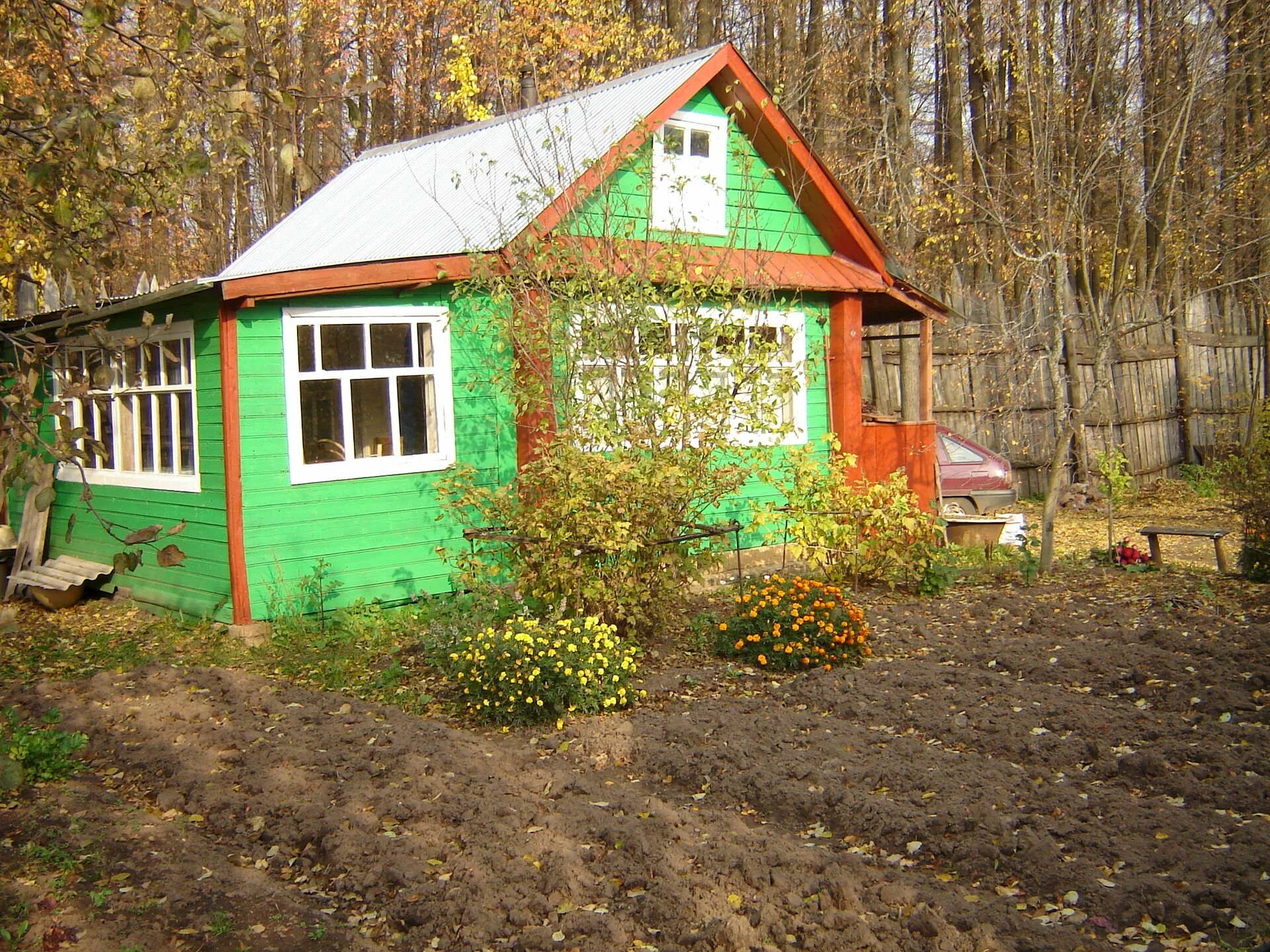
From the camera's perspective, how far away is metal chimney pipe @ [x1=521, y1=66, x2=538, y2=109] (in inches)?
557

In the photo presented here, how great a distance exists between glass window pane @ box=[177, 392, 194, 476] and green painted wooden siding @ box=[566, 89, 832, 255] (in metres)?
3.87

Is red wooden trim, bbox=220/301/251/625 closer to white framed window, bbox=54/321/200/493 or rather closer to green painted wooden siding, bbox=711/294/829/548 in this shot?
white framed window, bbox=54/321/200/493

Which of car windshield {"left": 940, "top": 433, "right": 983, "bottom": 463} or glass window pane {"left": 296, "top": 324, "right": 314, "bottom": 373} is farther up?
glass window pane {"left": 296, "top": 324, "right": 314, "bottom": 373}

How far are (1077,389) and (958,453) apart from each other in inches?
149

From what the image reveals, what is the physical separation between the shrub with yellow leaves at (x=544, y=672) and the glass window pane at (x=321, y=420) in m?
3.14

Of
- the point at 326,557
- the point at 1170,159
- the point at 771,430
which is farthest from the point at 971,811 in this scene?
the point at 1170,159

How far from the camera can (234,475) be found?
907cm

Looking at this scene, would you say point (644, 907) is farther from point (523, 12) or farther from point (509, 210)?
point (523, 12)

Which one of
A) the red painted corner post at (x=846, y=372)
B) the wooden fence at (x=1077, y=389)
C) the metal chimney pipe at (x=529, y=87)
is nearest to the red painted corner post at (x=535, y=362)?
the red painted corner post at (x=846, y=372)

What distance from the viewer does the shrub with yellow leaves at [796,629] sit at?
7.76 meters

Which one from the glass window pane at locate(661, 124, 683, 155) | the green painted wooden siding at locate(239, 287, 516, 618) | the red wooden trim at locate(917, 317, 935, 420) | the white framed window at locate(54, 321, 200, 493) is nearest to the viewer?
the green painted wooden siding at locate(239, 287, 516, 618)

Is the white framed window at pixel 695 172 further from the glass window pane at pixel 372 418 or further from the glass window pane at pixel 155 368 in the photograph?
Answer: the glass window pane at pixel 155 368

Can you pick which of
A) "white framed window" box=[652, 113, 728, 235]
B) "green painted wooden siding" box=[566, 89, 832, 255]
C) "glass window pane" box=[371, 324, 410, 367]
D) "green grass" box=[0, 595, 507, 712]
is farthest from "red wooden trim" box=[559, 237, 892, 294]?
"green grass" box=[0, 595, 507, 712]

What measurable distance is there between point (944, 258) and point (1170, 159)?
574cm
